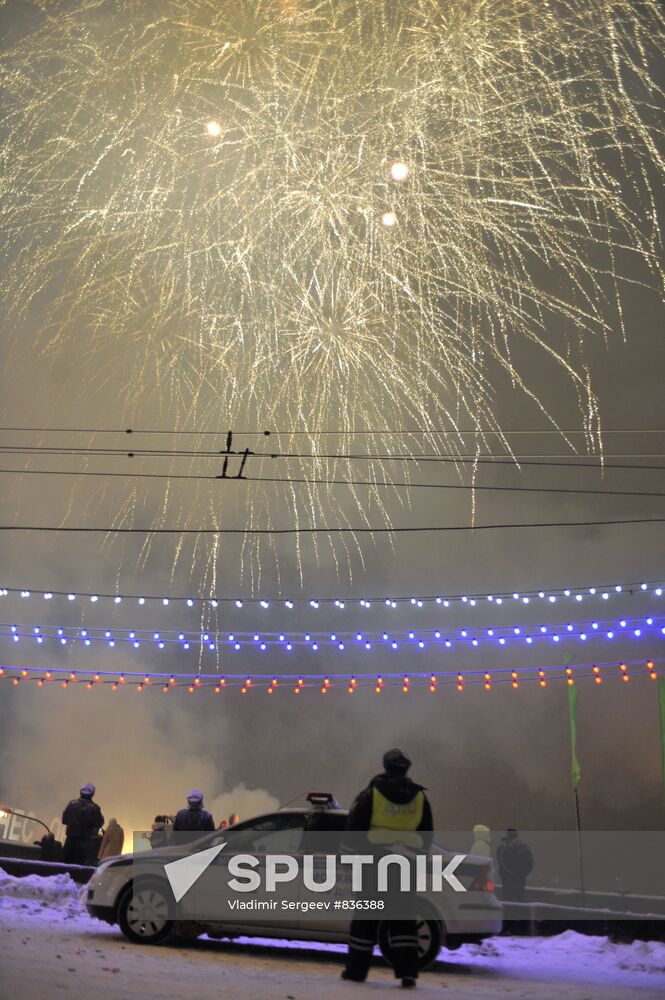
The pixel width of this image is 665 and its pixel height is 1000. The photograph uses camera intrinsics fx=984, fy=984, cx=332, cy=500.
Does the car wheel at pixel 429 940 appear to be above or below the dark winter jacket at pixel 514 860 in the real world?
below

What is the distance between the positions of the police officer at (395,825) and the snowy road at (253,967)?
22 cm

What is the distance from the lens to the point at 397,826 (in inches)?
246

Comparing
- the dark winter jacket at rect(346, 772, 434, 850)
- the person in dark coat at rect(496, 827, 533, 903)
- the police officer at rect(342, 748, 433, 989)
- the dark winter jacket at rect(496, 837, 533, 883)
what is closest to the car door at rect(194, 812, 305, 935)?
the police officer at rect(342, 748, 433, 989)

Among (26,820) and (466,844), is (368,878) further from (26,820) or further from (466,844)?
(26,820)

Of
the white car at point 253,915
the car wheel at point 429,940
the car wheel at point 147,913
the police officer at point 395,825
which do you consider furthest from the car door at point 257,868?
the police officer at point 395,825

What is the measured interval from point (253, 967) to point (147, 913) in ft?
4.00

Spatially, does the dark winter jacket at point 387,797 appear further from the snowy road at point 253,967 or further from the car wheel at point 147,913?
the car wheel at point 147,913

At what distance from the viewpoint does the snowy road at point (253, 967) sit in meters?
5.67

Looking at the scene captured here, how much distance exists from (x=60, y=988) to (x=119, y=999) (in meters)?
0.37

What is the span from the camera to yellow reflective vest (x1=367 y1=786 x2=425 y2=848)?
6.20 m

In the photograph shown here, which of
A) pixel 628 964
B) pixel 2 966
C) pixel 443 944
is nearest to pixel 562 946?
pixel 628 964

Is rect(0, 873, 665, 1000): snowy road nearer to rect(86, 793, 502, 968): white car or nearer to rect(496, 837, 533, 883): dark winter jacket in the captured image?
rect(86, 793, 502, 968): white car

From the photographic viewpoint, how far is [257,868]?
27.5ft

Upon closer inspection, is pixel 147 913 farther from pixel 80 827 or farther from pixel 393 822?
pixel 80 827
